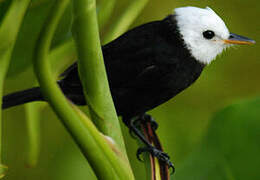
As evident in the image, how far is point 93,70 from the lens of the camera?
1.75 ft

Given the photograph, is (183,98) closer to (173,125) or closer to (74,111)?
(173,125)

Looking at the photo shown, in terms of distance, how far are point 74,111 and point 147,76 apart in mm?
709

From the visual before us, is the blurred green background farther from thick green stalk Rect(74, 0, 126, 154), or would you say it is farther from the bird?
thick green stalk Rect(74, 0, 126, 154)

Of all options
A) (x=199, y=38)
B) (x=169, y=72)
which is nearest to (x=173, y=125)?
(x=169, y=72)

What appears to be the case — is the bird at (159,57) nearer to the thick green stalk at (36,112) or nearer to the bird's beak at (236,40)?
the bird's beak at (236,40)

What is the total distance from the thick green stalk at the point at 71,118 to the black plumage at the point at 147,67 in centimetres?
59

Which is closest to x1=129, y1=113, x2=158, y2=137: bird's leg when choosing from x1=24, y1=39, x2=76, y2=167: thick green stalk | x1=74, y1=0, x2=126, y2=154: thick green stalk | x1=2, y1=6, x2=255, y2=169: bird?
x1=2, y1=6, x2=255, y2=169: bird

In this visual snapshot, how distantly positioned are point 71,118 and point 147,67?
72 centimetres

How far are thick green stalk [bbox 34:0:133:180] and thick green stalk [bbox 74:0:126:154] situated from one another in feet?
0.08

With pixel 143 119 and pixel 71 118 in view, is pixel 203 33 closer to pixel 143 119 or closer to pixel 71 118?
pixel 143 119

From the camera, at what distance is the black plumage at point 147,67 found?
3.81ft

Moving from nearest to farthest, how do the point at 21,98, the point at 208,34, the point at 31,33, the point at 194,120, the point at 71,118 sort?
the point at 71,118 → the point at 31,33 → the point at 21,98 → the point at 208,34 → the point at 194,120

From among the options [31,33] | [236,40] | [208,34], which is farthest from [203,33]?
[31,33]

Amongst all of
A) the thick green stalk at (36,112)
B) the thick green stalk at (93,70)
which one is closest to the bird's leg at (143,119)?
the thick green stalk at (36,112)
